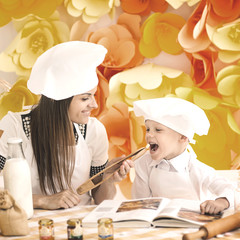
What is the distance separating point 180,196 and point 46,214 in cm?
60

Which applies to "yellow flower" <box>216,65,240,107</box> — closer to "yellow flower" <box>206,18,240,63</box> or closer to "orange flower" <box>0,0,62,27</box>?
"yellow flower" <box>206,18,240,63</box>

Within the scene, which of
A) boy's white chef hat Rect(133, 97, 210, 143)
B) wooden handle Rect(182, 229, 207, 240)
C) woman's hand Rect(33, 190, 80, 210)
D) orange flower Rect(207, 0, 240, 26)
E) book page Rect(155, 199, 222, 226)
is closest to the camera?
wooden handle Rect(182, 229, 207, 240)

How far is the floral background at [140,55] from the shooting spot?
8.31ft

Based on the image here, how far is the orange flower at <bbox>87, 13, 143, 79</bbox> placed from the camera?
2.62m

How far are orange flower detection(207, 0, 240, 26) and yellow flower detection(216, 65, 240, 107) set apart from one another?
0.88 feet

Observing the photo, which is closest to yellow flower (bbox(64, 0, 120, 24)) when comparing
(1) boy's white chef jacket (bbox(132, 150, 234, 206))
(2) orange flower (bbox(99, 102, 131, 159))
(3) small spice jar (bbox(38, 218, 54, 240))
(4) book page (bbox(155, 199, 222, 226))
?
(2) orange flower (bbox(99, 102, 131, 159))

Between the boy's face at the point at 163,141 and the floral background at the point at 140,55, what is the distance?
2.23ft

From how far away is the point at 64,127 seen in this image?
6.29ft

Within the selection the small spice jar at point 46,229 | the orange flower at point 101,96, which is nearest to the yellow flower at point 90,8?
the orange flower at point 101,96

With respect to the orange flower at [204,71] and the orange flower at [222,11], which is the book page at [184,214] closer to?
the orange flower at [204,71]

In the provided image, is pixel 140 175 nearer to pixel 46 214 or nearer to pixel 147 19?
pixel 46 214

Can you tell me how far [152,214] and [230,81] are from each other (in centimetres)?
137

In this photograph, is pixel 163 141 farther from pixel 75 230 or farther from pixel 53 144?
pixel 75 230

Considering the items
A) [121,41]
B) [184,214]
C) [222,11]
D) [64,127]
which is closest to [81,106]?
[64,127]
